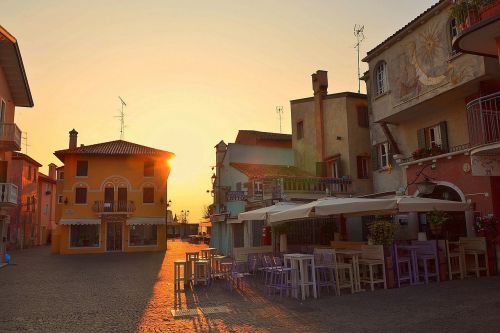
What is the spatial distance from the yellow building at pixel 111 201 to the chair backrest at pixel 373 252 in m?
25.7

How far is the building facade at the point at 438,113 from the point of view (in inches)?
505

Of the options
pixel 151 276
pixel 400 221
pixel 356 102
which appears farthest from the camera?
pixel 356 102

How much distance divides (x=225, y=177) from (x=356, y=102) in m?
12.1

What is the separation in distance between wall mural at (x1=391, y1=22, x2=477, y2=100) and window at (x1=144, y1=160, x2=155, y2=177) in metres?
23.7

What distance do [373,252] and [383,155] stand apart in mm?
10072

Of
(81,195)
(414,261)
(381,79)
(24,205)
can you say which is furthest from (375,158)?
(24,205)

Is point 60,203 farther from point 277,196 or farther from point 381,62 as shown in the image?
point 381,62

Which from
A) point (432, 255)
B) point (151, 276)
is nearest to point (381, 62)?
point (432, 255)

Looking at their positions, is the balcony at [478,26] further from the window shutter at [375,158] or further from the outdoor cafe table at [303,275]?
the window shutter at [375,158]

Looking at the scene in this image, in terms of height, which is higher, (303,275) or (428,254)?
(428,254)

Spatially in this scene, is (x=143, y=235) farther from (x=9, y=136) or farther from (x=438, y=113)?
(x=438, y=113)

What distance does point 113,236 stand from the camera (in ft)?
111

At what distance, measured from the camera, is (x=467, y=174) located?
45.3 ft

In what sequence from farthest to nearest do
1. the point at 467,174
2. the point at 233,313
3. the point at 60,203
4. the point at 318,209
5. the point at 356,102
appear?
the point at 60,203 → the point at 356,102 → the point at 467,174 → the point at 318,209 → the point at 233,313
